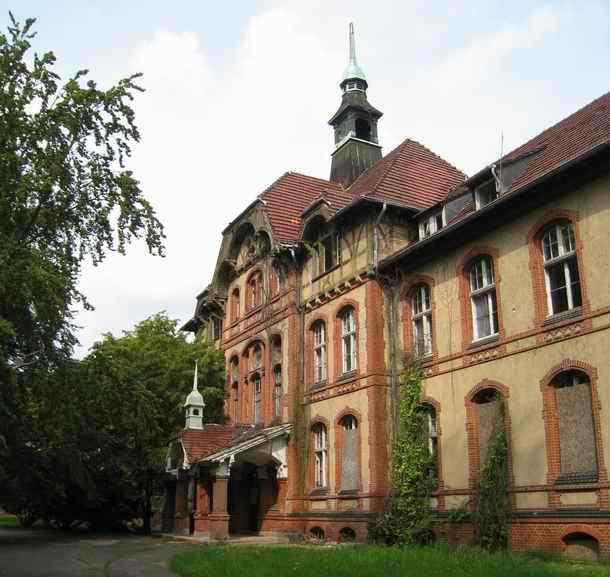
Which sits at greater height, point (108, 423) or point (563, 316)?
point (563, 316)

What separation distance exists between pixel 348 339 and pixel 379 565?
1073cm

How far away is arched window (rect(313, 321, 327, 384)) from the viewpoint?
77.5ft

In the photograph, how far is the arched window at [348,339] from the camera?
2202 centimetres

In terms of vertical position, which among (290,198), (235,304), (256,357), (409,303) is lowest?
(256,357)

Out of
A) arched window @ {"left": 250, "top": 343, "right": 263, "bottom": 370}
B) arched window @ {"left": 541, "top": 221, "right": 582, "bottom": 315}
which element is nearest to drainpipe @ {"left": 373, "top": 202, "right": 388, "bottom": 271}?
arched window @ {"left": 541, "top": 221, "right": 582, "bottom": 315}

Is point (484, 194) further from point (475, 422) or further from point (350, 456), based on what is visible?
point (350, 456)

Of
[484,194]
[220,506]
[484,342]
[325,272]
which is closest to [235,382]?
[220,506]

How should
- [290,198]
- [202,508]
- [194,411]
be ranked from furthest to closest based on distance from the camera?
[290,198] → [194,411] → [202,508]

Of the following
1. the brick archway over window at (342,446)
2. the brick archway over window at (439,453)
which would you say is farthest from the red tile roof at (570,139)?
the brick archway over window at (342,446)

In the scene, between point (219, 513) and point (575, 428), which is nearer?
point (575, 428)

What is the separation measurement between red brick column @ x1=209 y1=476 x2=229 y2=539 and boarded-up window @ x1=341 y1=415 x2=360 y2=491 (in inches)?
171

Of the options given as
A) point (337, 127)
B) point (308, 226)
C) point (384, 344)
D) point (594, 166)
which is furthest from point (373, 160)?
point (594, 166)

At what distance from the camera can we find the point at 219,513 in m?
23.2

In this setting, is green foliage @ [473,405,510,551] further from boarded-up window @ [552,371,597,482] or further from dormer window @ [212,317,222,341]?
dormer window @ [212,317,222,341]
